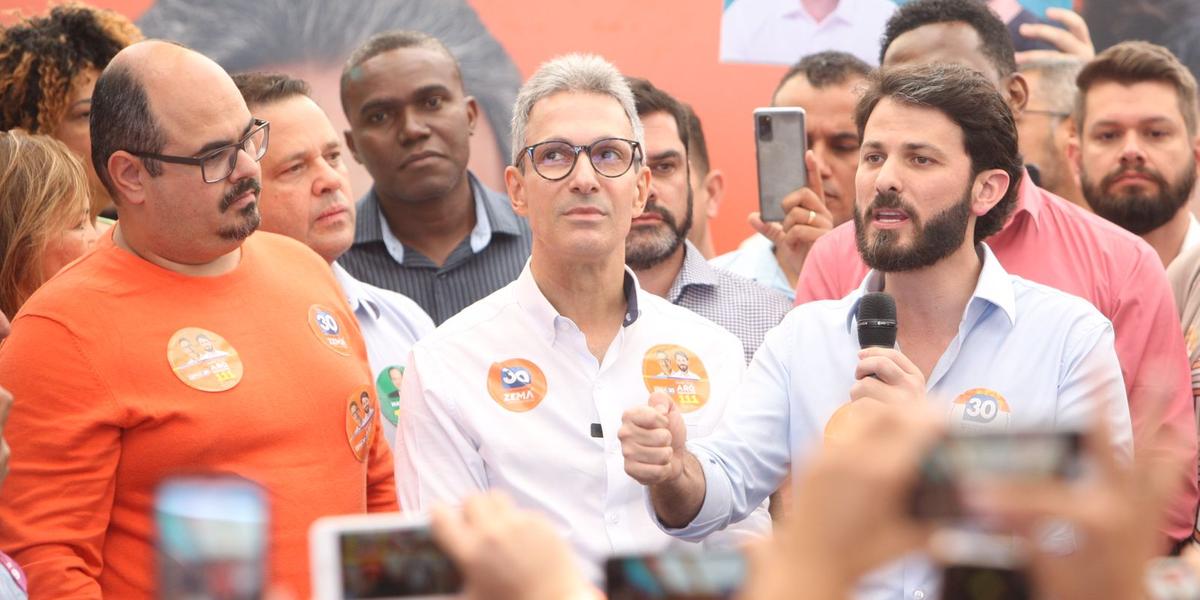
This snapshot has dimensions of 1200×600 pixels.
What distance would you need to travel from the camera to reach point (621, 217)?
333 cm

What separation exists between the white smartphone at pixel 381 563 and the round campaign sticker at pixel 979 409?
1732mm

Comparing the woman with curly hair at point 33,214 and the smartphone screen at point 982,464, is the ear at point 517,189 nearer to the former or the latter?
→ the woman with curly hair at point 33,214

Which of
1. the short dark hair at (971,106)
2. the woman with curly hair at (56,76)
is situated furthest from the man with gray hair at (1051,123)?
the woman with curly hair at (56,76)

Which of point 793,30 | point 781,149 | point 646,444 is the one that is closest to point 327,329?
point 646,444

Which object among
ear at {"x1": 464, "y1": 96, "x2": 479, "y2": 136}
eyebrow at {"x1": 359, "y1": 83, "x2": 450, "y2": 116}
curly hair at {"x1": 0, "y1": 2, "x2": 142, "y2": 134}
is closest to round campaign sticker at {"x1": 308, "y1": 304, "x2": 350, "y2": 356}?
curly hair at {"x1": 0, "y1": 2, "x2": 142, "y2": 134}

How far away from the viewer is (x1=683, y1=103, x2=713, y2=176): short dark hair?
5.22 m

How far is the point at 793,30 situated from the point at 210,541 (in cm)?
458

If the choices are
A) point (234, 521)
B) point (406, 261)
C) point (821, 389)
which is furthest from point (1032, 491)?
point (406, 261)

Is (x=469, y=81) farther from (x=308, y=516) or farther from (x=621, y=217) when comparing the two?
(x=308, y=516)

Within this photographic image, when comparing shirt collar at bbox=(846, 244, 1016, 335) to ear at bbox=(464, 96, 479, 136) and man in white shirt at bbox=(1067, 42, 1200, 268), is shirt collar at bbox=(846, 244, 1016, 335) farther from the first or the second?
ear at bbox=(464, 96, 479, 136)

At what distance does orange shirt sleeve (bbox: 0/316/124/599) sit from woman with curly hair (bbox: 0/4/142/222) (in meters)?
1.33

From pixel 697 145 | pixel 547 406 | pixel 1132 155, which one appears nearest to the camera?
pixel 547 406

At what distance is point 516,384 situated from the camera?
126 inches

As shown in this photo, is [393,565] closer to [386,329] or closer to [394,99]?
[386,329]
